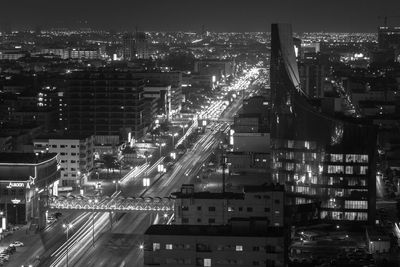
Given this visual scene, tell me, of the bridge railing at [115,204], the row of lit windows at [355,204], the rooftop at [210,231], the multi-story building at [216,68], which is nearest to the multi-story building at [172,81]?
the multi-story building at [216,68]

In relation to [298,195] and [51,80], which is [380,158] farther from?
[51,80]

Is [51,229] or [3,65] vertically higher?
[3,65]

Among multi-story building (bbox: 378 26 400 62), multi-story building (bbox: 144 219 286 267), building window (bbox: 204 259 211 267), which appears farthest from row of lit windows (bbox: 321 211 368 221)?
multi-story building (bbox: 378 26 400 62)

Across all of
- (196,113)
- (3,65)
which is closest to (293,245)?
(196,113)

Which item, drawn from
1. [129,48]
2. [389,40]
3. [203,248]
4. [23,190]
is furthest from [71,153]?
[389,40]

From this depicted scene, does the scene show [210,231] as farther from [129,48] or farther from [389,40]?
[389,40]
